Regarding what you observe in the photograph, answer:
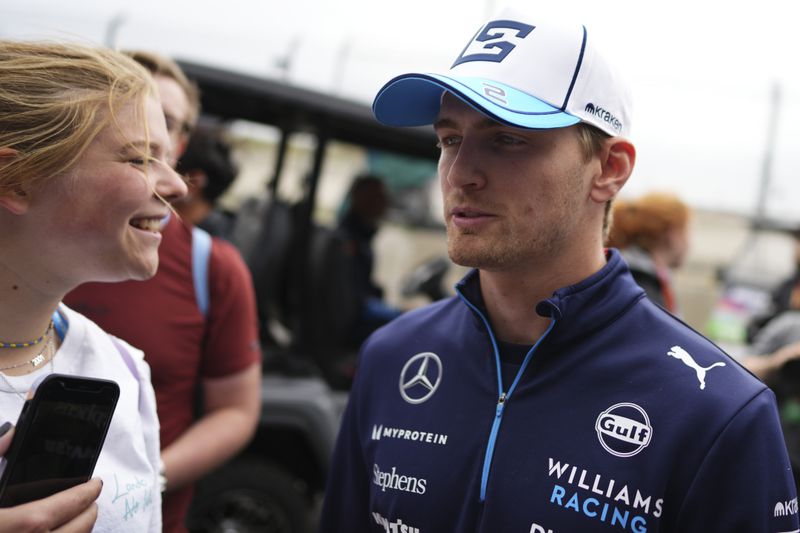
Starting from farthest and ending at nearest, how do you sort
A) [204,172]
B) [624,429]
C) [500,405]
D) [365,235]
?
[365,235]
[204,172]
[500,405]
[624,429]

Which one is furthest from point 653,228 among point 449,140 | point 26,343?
point 26,343

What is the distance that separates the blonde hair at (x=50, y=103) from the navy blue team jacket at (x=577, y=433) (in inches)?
33.5

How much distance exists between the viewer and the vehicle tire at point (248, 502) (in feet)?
13.0

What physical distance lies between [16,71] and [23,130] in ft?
0.40

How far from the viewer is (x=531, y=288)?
1720 mm

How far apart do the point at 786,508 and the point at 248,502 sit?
309cm

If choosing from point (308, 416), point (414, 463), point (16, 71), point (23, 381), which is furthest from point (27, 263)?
point (308, 416)

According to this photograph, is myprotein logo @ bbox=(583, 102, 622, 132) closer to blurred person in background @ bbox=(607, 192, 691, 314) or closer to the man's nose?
the man's nose

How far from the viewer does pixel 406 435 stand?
1691 mm

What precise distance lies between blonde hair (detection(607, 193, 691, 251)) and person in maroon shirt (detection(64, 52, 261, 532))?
204cm

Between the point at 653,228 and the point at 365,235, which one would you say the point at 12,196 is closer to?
the point at 653,228

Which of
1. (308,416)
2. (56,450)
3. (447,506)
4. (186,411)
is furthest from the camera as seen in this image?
(308,416)

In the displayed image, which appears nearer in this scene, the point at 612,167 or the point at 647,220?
the point at 612,167

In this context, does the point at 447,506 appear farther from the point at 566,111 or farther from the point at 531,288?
the point at 566,111
